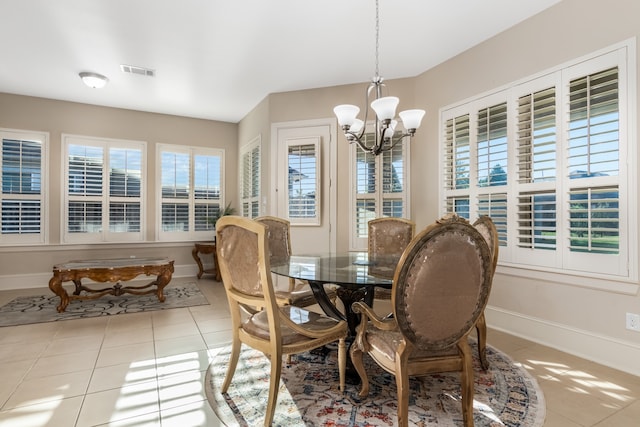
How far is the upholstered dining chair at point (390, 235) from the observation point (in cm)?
332

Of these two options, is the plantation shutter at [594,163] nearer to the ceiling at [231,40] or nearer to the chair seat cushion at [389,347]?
the ceiling at [231,40]

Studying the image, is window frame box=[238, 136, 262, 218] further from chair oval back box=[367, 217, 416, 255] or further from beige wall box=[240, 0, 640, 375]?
chair oval back box=[367, 217, 416, 255]

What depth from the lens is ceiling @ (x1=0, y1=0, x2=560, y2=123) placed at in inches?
113

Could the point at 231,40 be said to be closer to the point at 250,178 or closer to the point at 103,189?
the point at 250,178

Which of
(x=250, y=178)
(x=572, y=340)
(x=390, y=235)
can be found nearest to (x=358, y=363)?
(x=390, y=235)

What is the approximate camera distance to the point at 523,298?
307cm

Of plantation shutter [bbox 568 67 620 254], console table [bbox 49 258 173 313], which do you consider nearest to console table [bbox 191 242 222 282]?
console table [bbox 49 258 173 313]

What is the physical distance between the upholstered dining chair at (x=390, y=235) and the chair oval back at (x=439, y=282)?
1.71 m

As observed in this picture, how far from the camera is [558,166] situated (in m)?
2.77

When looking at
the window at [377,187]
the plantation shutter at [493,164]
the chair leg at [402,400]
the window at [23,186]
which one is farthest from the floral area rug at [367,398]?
the window at [23,186]

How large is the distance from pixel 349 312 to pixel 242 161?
15.0 ft

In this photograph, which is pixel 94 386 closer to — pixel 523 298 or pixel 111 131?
pixel 523 298

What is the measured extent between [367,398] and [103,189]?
214 inches

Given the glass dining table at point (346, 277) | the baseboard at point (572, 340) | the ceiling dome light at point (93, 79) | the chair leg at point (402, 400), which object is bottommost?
the baseboard at point (572, 340)
